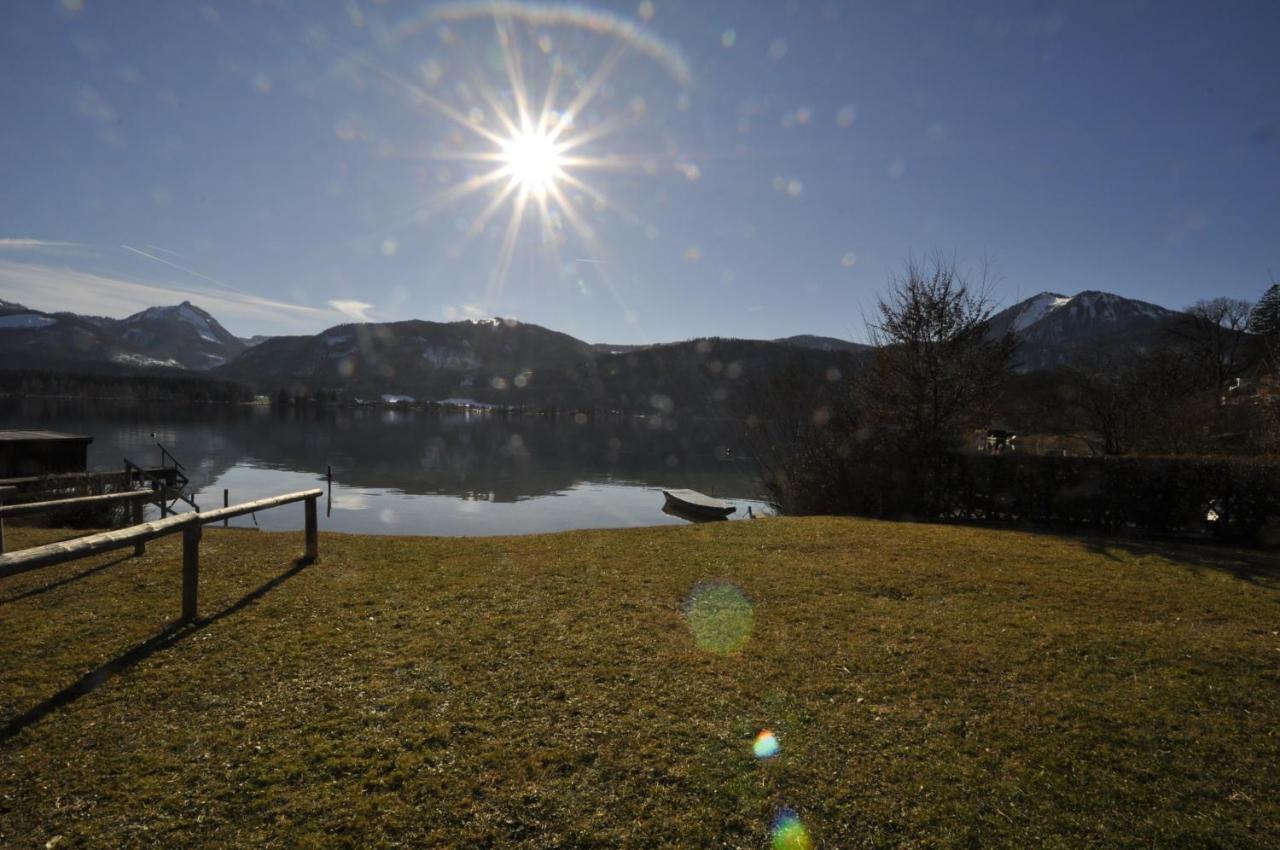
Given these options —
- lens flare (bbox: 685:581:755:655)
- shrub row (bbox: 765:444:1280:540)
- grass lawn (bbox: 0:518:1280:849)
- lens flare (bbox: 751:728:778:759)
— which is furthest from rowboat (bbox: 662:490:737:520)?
lens flare (bbox: 751:728:778:759)

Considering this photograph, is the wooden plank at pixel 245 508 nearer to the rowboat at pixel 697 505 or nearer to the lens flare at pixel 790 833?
the lens flare at pixel 790 833

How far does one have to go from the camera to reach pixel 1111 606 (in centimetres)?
804

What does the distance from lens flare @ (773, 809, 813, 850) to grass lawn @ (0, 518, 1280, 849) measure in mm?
21

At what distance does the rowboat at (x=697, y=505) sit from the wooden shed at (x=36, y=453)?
95.9ft

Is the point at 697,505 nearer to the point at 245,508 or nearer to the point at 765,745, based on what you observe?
the point at 245,508

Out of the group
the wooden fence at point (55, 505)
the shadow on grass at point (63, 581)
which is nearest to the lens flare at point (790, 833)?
the shadow on grass at point (63, 581)

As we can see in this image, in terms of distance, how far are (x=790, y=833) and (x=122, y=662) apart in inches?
241

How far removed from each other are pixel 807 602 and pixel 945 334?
1653cm

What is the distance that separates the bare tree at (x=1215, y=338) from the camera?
42.3 metres

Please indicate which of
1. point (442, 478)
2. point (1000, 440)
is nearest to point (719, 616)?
point (1000, 440)

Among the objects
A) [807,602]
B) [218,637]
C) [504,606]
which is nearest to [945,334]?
[807,602]

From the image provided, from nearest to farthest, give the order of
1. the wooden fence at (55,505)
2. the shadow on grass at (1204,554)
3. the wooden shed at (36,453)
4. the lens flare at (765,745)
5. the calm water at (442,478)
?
1. the lens flare at (765,745)
2. the wooden fence at (55,505)
3. the shadow on grass at (1204,554)
4. the wooden shed at (36,453)
5. the calm water at (442,478)

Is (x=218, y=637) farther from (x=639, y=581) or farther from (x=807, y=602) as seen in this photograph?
(x=807, y=602)

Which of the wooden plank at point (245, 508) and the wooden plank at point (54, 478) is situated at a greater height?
the wooden plank at point (245, 508)
